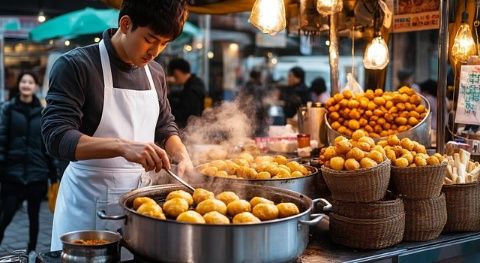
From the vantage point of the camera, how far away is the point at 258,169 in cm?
268

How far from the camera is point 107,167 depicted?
2.64 m

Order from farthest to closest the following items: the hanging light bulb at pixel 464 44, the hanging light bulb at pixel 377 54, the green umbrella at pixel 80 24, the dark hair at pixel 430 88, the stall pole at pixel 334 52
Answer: the dark hair at pixel 430 88 → the green umbrella at pixel 80 24 → the stall pole at pixel 334 52 → the hanging light bulb at pixel 377 54 → the hanging light bulb at pixel 464 44

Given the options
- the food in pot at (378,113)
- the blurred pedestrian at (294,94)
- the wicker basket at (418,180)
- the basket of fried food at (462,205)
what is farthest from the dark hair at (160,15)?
the blurred pedestrian at (294,94)

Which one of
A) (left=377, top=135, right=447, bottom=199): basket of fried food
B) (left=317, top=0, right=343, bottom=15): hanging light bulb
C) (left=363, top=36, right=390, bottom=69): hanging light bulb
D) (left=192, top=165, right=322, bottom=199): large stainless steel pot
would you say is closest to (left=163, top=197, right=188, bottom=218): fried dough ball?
(left=192, top=165, right=322, bottom=199): large stainless steel pot

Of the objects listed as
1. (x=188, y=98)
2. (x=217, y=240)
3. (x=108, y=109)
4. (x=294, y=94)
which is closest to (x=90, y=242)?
(x=217, y=240)

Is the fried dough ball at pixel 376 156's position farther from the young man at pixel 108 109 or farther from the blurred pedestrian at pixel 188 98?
the blurred pedestrian at pixel 188 98

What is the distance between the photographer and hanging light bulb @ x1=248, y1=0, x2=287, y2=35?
369 centimetres

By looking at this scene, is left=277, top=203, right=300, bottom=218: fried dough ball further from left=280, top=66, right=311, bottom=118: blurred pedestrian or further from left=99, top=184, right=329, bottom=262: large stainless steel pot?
left=280, top=66, right=311, bottom=118: blurred pedestrian

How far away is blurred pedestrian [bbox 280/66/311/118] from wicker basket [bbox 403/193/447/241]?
626 centimetres

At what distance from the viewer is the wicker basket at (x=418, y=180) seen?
8.06 ft

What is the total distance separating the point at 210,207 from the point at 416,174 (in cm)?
105

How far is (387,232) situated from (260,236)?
0.85 meters

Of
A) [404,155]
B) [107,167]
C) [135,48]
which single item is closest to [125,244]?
[107,167]

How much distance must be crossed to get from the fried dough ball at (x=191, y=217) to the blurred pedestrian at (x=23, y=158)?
4065 mm
